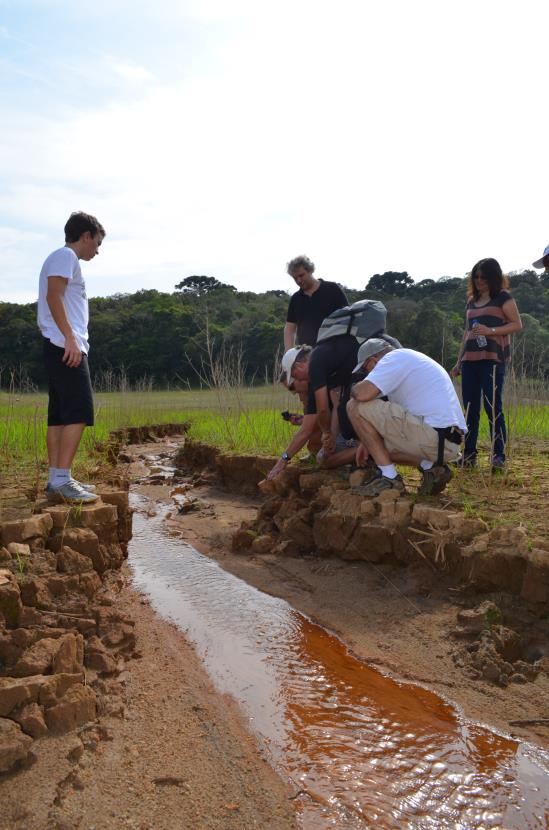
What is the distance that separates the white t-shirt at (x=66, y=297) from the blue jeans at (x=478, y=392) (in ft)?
8.57

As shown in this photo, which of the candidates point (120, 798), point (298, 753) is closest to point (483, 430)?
point (298, 753)

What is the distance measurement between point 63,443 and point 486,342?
2851mm

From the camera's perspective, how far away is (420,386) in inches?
152

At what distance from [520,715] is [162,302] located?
93.7 ft

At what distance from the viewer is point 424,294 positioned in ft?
78.6

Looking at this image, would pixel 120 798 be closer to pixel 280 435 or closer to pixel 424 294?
pixel 280 435

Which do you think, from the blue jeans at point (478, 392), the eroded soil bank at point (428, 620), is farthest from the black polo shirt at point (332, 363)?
the eroded soil bank at point (428, 620)

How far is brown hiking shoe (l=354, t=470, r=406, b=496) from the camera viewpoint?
12.8ft

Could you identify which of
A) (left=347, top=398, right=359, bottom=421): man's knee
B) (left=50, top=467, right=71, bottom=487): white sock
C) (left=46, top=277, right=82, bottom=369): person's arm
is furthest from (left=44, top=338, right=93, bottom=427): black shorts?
(left=347, top=398, right=359, bottom=421): man's knee

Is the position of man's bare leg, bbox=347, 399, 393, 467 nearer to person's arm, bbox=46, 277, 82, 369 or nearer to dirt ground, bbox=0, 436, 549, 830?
dirt ground, bbox=0, 436, 549, 830

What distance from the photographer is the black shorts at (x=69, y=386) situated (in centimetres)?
366

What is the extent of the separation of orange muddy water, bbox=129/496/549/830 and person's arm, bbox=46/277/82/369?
4.93ft

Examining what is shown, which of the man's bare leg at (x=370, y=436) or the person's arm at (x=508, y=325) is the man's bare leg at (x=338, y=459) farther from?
the person's arm at (x=508, y=325)

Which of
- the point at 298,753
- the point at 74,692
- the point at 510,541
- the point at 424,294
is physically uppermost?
the point at 424,294
